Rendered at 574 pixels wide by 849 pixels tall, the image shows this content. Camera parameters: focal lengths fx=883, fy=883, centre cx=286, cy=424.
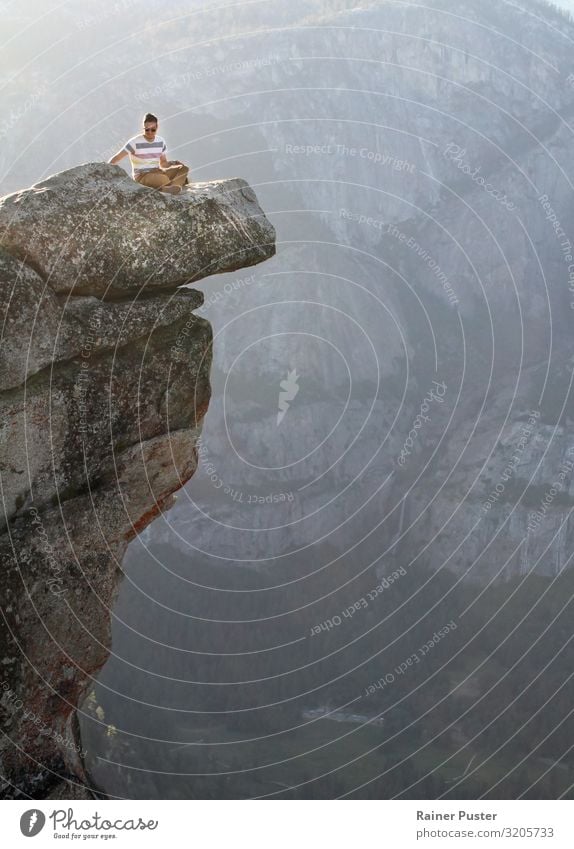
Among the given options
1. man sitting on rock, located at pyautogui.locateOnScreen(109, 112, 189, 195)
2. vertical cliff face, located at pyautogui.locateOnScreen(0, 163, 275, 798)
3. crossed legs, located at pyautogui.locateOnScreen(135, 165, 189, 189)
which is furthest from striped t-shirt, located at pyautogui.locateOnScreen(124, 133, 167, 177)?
vertical cliff face, located at pyautogui.locateOnScreen(0, 163, 275, 798)

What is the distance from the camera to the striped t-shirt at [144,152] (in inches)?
752

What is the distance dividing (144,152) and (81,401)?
18.8 ft

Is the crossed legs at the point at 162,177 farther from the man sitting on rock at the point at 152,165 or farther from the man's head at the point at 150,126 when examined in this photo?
the man's head at the point at 150,126

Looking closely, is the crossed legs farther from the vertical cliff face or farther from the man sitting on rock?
the vertical cliff face

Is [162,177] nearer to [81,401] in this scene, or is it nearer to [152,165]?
[152,165]

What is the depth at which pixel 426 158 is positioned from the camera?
113m

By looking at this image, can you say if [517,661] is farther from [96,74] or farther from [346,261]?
[96,74]

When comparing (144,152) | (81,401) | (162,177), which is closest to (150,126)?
(144,152)

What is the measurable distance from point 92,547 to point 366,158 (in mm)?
101046

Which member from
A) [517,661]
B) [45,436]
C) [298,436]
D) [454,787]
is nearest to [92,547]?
[45,436]

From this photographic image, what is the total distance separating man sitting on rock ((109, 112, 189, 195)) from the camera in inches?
749

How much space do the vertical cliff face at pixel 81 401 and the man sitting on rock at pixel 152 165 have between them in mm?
472

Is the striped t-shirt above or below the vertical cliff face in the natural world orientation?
above

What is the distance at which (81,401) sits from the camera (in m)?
17.8
